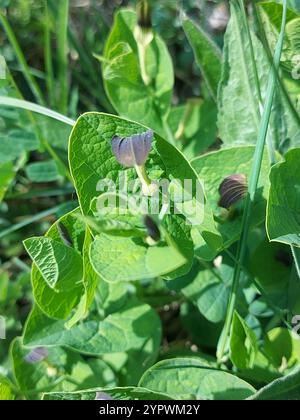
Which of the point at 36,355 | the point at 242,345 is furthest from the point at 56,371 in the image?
the point at 242,345

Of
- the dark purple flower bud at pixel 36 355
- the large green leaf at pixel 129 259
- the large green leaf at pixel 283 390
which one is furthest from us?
the dark purple flower bud at pixel 36 355

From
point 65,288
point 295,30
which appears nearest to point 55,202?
point 65,288

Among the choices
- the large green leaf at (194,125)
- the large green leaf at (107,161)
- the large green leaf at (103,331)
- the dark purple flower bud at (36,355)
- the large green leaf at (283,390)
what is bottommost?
the dark purple flower bud at (36,355)

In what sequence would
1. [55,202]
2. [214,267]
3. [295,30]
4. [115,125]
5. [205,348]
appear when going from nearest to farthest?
[115,125] < [295,30] < [214,267] < [205,348] < [55,202]

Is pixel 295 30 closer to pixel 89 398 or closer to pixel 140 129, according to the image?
pixel 140 129

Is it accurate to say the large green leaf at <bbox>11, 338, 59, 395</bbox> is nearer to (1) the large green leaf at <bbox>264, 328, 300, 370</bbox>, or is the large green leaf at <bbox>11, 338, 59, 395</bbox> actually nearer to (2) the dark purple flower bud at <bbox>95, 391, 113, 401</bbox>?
(2) the dark purple flower bud at <bbox>95, 391, 113, 401</bbox>

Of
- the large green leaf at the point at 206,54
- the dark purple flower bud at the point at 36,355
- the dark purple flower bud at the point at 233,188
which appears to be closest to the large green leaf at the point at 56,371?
the dark purple flower bud at the point at 36,355

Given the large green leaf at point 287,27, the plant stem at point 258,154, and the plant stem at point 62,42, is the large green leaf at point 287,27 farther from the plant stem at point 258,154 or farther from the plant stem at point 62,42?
the plant stem at point 62,42
